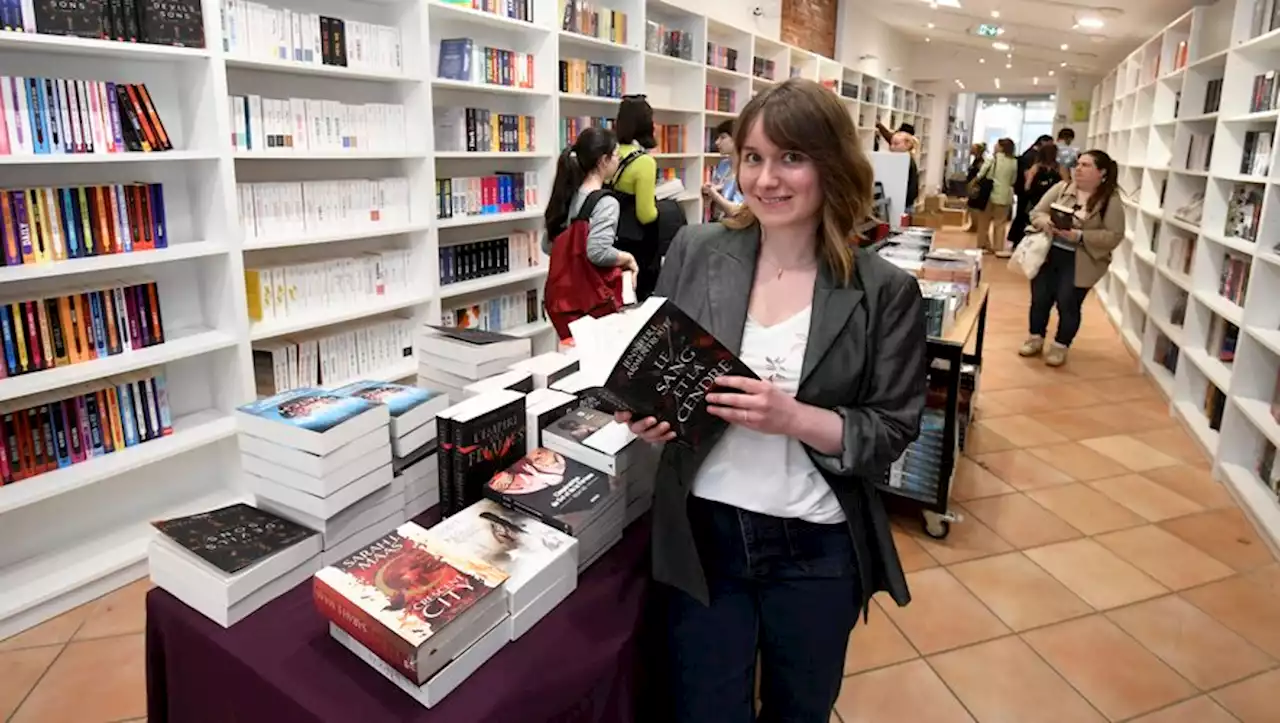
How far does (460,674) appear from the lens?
114 centimetres

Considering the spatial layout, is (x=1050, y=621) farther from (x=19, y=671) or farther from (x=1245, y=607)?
(x=19, y=671)

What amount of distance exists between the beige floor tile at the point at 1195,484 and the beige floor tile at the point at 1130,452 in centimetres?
6

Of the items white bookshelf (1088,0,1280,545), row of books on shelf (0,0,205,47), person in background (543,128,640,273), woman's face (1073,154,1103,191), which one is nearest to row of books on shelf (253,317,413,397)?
person in background (543,128,640,273)

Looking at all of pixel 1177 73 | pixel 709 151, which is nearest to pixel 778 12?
pixel 709 151

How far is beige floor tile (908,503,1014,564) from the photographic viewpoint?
3.16 meters

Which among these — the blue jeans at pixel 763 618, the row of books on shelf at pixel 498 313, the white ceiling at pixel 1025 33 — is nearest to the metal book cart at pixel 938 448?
the blue jeans at pixel 763 618

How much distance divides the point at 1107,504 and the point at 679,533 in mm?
3103

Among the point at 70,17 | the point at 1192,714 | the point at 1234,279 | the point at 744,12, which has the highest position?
the point at 744,12

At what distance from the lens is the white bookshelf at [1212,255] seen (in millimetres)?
3730

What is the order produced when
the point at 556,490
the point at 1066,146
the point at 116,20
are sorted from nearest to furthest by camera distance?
1. the point at 556,490
2. the point at 116,20
3. the point at 1066,146

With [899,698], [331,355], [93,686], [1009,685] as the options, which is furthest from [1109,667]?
[331,355]

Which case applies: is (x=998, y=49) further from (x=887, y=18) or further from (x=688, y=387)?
(x=688, y=387)

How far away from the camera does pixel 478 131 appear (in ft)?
14.0

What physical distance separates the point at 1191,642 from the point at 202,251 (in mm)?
3684
